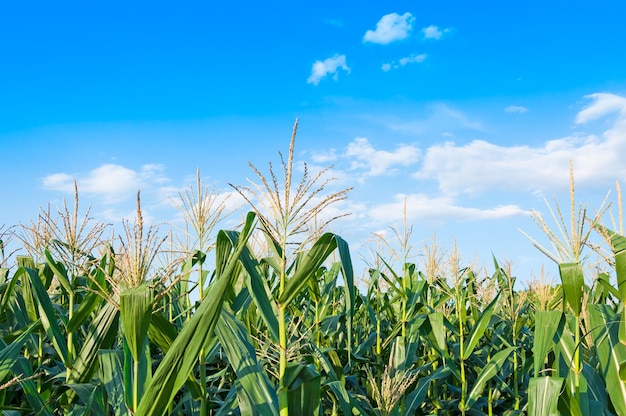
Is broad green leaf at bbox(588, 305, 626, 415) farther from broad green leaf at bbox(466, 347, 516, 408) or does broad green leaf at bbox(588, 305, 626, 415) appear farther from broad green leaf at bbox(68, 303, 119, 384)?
broad green leaf at bbox(68, 303, 119, 384)

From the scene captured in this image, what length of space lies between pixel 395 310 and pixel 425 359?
0.84 metres

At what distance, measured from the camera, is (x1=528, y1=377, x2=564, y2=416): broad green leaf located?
3523 mm

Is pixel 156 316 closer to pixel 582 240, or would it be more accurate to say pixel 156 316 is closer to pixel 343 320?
pixel 582 240

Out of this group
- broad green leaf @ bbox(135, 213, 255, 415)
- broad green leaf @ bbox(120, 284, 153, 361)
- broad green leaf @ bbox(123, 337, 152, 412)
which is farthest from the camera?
broad green leaf @ bbox(123, 337, 152, 412)

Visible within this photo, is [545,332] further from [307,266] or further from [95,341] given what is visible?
[95,341]

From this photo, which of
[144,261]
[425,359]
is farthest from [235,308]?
[425,359]

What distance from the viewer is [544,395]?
3.57 meters

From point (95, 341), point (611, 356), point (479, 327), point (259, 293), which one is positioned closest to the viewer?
point (259, 293)

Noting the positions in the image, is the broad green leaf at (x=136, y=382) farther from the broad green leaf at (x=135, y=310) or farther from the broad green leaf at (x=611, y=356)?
the broad green leaf at (x=611, y=356)

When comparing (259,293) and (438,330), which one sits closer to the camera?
(259,293)

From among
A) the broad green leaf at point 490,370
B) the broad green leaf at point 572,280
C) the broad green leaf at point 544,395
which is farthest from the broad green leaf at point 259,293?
the broad green leaf at point 490,370

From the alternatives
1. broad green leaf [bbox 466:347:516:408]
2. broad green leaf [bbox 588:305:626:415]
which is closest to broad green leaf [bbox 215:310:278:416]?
broad green leaf [bbox 588:305:626:415]

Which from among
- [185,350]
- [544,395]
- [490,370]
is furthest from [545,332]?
[185,350]

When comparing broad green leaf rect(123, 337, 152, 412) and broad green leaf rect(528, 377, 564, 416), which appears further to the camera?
broad green leaf rect(528, 377, 564, 416)
